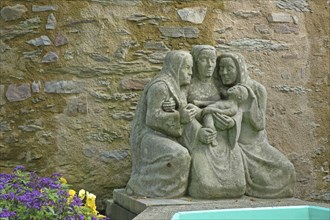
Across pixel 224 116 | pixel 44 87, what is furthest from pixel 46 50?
pixel 224 116

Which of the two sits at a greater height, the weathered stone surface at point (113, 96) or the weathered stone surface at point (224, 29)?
the weathered stone surface at point (224, 29)

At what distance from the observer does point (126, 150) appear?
5.02 m

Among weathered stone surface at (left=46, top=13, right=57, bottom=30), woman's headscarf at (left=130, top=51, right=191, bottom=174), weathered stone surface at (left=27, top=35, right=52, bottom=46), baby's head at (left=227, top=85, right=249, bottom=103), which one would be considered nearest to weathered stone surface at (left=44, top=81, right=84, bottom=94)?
weathered stone surface at (left=27, top=35, right=52, bottom=46)

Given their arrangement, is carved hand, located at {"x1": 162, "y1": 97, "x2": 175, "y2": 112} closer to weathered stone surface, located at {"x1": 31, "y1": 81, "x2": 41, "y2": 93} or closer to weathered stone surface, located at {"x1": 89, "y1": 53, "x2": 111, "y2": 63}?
weathered stone surface, located at {"x1": 89, "y1": 53, "x2": 111, "y2": 63}

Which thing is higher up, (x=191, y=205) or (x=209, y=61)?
(x=209, y=61)

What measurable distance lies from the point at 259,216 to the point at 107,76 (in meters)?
2.34

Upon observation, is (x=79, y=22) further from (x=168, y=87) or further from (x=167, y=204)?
(x=167, y=204)

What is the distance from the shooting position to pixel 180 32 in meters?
5.24

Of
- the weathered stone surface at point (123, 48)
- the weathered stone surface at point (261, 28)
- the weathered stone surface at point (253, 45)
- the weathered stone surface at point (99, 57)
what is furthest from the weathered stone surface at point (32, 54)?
the weathered stone surface at point (261, 28)

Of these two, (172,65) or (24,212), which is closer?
(24,212)

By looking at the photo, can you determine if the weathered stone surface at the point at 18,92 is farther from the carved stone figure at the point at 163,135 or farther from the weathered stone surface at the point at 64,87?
the carved stone figure at the point at 163,135

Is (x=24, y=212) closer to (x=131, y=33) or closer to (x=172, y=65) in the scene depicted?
(x=172, y=65)

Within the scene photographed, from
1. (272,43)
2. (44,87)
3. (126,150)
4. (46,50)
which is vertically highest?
(272,43)

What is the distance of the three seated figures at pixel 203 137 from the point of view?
3.73 meters
